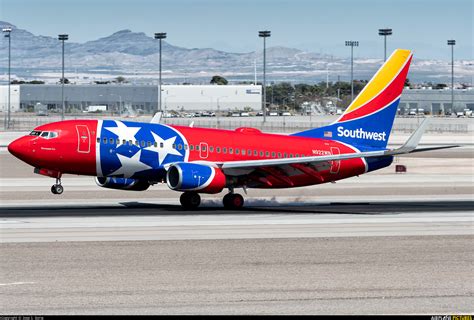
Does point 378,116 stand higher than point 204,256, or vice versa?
point 378,116

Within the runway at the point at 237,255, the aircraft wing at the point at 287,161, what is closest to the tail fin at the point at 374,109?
the runway at the point at 237,255

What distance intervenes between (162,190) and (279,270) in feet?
108

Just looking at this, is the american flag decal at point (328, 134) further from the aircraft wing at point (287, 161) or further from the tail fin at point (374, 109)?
the aircraft wing at point (287, 161)

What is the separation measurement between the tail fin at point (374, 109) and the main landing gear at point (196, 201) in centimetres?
703

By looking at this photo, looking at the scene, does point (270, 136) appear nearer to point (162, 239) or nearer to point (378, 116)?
point (378, 116)

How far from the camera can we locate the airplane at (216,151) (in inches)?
1864

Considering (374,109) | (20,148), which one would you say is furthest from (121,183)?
(374,109)

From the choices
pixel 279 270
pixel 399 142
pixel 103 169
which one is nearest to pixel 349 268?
pixel 279 270

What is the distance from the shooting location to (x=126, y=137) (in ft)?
158

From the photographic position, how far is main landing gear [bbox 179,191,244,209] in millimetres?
50125

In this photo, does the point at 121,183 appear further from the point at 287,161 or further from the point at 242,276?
the point at 242,276

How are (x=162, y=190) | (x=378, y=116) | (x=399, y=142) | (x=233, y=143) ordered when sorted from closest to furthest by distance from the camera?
(x=233, y=143) → (x=378, y=116) → (x=162, y=190) → (x=399, y=142)

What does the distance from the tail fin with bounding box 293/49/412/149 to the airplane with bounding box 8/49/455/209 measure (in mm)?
56

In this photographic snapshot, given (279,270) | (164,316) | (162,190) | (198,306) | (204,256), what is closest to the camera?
(164,316)
